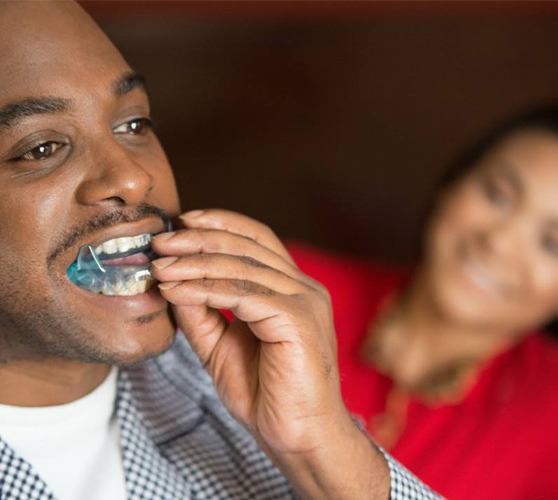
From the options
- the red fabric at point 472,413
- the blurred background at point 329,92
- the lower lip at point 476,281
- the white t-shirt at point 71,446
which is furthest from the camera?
the blurred background at point 329,92

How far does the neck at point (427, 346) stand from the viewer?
86.1 inches

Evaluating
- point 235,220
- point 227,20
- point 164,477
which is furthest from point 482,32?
point 164,477

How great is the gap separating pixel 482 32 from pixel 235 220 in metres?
1.69

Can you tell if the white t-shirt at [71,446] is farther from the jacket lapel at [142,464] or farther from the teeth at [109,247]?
the teeth at [109,247]

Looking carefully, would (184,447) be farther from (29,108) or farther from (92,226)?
(29,108)

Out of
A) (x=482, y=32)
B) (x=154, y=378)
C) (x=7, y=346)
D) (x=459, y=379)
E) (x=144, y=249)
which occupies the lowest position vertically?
(x=459, y=379)

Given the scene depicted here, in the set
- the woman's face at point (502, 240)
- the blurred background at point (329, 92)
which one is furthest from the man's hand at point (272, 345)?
the blurred background at point (329, 92)

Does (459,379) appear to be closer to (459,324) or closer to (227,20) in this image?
(459,324)

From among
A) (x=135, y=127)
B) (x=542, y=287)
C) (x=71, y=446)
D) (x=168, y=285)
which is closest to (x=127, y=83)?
(x=135, y=127)

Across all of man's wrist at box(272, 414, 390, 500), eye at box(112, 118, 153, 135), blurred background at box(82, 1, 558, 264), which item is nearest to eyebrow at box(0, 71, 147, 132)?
eye at box(112, 118, 153, 135)

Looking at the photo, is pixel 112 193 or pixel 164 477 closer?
pixel 112 193

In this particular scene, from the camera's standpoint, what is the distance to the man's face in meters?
1.07

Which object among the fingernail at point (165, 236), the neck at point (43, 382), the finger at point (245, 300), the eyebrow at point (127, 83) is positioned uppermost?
the eyebrow at point (127, 83)

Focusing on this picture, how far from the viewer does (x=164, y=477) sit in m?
1.24
